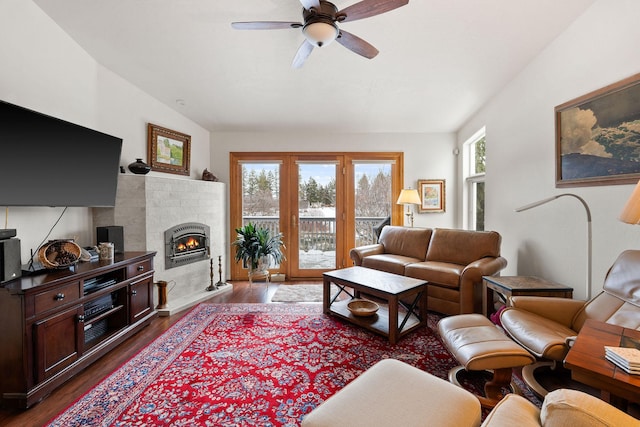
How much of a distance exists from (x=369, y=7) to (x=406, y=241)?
3.04 m

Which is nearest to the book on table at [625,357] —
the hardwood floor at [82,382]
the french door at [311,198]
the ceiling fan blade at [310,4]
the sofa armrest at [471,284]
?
the sofa armrest at [471,284]

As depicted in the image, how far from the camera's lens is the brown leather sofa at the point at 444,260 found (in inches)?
111

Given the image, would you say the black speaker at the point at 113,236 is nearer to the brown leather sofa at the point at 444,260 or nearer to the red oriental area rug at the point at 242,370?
the red oriental area rug at the point at 242,370

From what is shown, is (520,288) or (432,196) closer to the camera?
(520,288)

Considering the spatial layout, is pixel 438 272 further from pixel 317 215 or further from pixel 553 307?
pixel 317 215

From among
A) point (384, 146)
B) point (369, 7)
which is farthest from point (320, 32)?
point (384, 146)

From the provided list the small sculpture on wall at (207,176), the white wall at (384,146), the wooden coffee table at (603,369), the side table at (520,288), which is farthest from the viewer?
the white wall at (384,146)

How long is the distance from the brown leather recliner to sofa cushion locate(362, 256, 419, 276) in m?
1.49

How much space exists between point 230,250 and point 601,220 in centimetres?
449

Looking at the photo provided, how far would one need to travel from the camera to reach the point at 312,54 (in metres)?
2.62

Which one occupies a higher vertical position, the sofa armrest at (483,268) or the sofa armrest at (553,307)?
the sofa armrest at (483,268)

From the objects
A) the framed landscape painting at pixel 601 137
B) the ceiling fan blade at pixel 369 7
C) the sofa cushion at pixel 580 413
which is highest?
the ceiling fan blade at pixel 369 7

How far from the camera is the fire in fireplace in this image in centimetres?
338

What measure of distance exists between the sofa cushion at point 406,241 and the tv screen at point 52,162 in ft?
11.4
